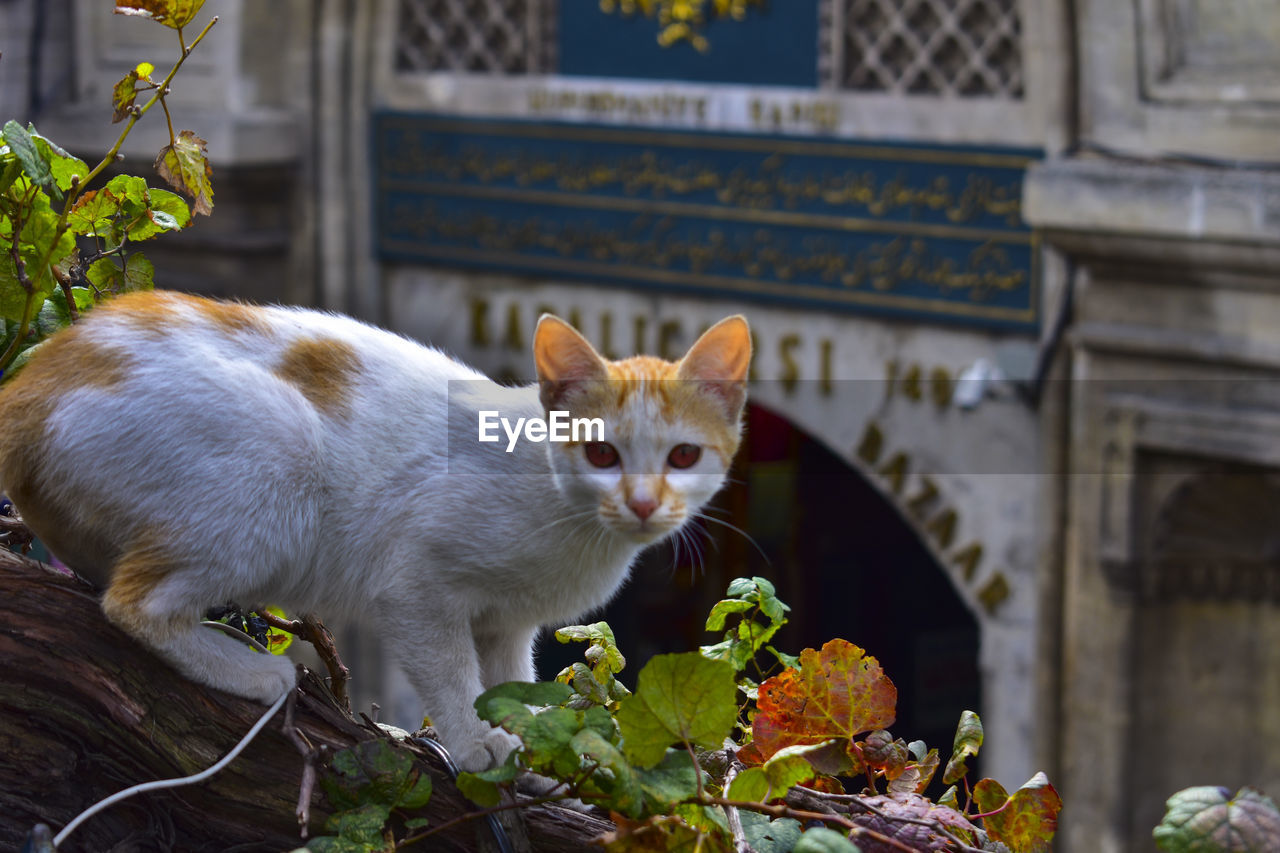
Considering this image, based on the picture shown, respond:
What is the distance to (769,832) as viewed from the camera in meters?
1.61

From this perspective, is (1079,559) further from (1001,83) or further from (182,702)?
(182,702)

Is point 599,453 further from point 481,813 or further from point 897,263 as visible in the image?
point 897,263

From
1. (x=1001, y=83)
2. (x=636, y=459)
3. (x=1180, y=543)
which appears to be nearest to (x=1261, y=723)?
(x=1180, y=543)

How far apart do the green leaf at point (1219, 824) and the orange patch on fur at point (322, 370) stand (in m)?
1.12

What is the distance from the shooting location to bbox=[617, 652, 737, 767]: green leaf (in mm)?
1504

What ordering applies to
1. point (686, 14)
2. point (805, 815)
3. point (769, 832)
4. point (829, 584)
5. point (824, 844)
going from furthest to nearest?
point (829, 584), point (686, 14), point (769, 832), point (805, 815), point (824, 844)

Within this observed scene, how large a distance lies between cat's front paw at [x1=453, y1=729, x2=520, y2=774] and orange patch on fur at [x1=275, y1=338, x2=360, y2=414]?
463 millimetres

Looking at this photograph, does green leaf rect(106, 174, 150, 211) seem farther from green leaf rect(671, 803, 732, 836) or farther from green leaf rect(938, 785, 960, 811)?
green leaf rect(938, 785, 960, 811)

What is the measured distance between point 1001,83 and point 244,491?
21.0 feet

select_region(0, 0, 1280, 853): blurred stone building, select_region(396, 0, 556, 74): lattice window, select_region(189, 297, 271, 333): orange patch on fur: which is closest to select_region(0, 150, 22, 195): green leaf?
select_region(189, 297, 271, 333): orange patch on fur

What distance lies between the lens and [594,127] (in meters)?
8.95

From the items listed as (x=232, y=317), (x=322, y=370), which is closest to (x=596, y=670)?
(x=322, y=370)

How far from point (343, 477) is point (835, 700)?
69 centimetres

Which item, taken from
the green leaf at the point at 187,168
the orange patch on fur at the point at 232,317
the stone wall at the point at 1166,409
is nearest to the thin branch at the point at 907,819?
the orange patch on fur at the point at 232,317
